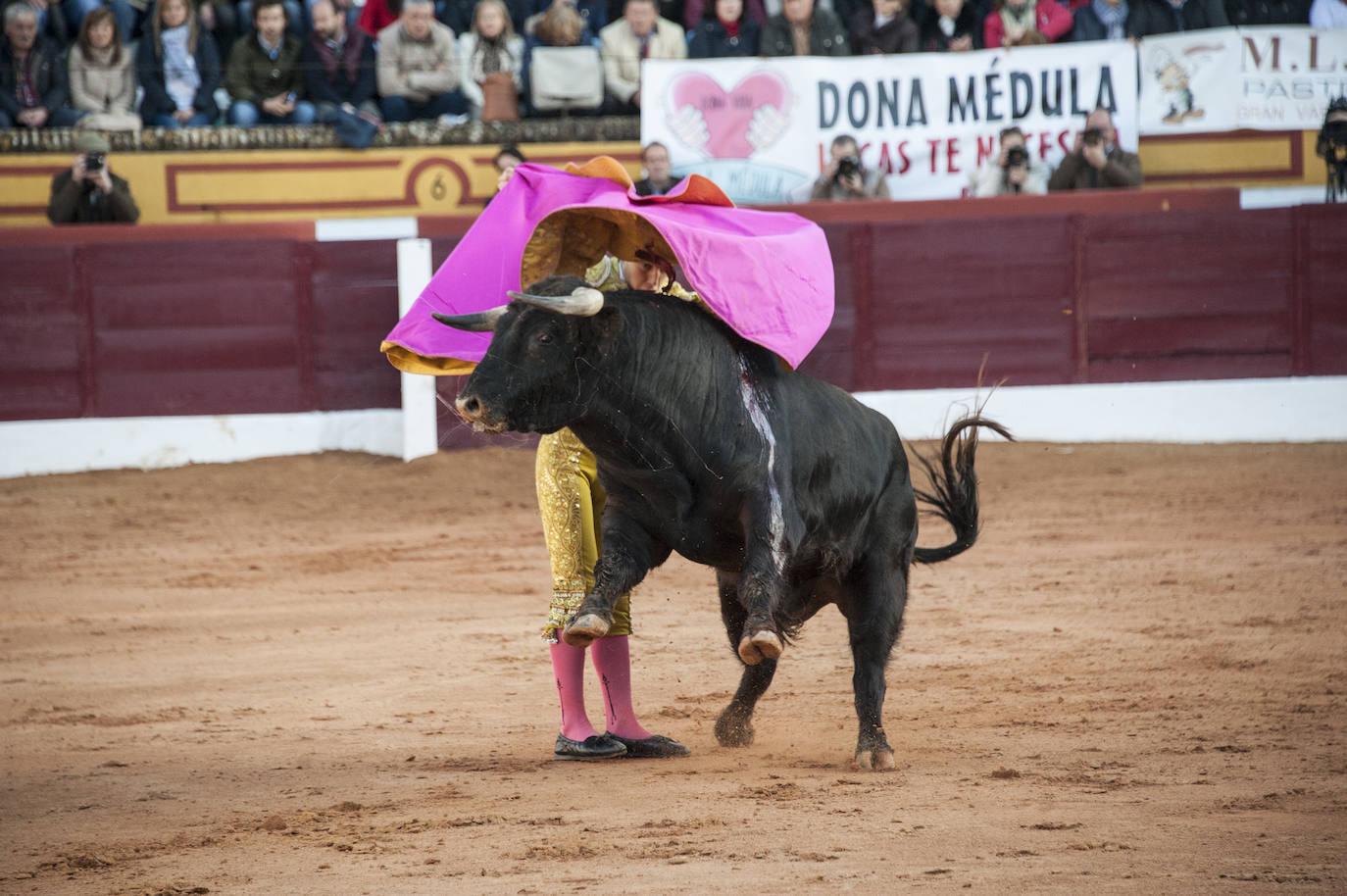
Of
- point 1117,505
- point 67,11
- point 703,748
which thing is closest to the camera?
point 703,748

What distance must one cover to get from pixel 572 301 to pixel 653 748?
1.22 m

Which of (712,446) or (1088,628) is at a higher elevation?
(712,446)

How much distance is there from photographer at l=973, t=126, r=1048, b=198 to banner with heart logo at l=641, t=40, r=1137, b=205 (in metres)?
0.17

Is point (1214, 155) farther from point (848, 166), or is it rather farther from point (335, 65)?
point (335, 65)

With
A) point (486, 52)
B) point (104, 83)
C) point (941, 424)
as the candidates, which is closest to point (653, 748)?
point (941, 424)

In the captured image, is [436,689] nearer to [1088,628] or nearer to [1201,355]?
[1088,628]

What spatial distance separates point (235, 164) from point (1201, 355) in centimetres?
639

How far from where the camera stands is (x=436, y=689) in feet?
16.1

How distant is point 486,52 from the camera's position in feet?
34.4

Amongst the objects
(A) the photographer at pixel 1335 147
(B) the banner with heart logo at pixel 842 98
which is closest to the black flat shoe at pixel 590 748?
(B) the banner with heart logo at pixel 842 98

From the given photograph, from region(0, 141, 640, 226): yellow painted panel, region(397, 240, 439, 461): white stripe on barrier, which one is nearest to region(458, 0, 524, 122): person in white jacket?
region(0, 141, 640, 226): yellow painted panel

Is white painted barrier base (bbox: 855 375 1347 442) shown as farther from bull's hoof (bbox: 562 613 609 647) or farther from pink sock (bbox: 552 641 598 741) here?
bull's hoof (bbox: 562 613 609 647)

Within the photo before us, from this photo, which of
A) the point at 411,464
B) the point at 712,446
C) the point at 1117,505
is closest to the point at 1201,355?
the point at 1117,505

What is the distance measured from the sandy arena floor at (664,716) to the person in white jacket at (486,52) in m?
3.31
